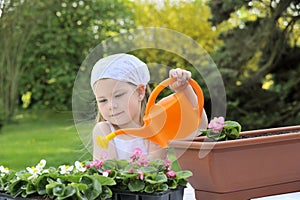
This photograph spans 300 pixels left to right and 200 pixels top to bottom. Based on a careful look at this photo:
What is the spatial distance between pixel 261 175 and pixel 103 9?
5.09 metres

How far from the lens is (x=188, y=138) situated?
1798mm

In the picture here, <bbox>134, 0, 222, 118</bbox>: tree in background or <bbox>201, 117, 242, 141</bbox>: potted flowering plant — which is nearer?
<bbox>201, 117, 242, 141</bbox>: potted flowering plant

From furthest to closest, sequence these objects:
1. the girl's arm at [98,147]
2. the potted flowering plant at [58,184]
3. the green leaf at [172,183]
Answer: the girl's arm at [98,147], the green leaf at [172,183], the potted flowering plant at [58,184]

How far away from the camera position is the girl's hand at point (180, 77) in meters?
1.70

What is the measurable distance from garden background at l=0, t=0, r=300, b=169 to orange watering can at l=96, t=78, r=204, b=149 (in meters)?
3.43

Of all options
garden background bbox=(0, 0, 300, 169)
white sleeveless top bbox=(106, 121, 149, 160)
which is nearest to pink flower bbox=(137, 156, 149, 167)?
white sleeveless top bbox=(106, 121, 149, 160)

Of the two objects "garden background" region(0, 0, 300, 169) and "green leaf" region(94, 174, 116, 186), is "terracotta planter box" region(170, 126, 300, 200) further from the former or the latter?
"garden background" region(0, 0, 300, 169)

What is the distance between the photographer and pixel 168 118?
171 cm

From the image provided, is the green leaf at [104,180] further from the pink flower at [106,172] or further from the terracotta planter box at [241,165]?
the terracotta planter box at [241,165]

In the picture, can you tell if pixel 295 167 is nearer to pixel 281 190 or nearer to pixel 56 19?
pixel 281 190

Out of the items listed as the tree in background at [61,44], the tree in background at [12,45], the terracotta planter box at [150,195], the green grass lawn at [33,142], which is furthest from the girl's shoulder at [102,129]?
the tree in background at [12,45]

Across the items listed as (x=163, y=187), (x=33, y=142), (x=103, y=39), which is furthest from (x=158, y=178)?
(x=103, y=39)

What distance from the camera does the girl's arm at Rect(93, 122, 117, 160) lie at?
1803mm

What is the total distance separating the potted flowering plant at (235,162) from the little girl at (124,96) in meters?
0.07
